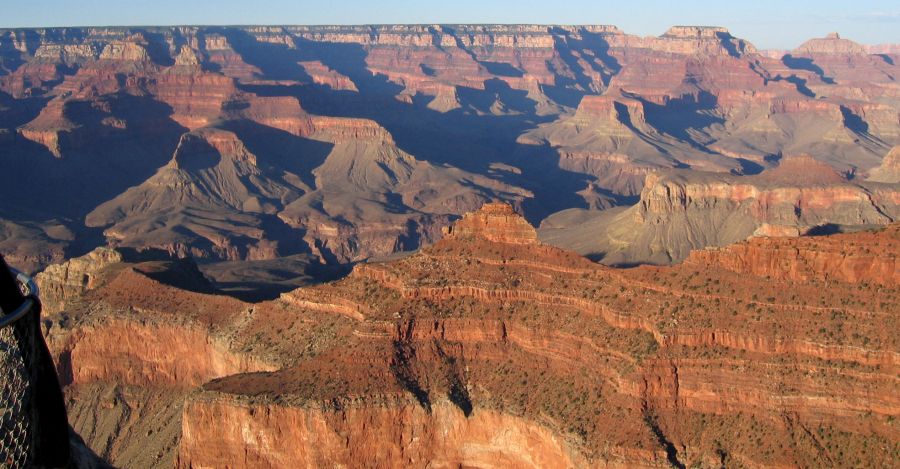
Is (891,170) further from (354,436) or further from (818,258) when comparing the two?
(354,436)

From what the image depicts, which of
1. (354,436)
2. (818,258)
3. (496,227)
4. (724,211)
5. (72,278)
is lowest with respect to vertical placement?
(724,211)

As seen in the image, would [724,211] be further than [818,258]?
Yes

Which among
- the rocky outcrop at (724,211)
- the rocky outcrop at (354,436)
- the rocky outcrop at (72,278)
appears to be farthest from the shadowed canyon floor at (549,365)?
the rocky outcrop at (724,211)

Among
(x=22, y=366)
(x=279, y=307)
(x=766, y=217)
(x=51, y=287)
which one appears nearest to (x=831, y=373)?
(x=279, y=307)

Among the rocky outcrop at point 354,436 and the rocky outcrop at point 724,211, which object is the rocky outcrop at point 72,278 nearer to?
the rocky outcrop at point 354,436

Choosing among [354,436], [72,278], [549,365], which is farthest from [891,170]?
[354,436]

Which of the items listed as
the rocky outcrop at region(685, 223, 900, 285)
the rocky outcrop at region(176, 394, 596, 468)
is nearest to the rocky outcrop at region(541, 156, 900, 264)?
the rocky outcrop at region(685, 223, 900, 285)

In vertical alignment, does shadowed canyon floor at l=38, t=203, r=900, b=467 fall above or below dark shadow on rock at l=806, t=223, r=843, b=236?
above

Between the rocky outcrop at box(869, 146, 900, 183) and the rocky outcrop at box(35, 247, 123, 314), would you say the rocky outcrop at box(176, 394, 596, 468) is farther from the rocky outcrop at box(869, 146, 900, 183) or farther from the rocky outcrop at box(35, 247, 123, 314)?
the rocky outcrop at box(869, 146, 900, 183)

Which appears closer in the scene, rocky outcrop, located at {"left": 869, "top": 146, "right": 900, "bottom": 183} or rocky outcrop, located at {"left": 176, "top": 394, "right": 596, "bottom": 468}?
rocky outcrop, located at {"left": 176, "top": 394, "right": 596, "bottom": 468}
